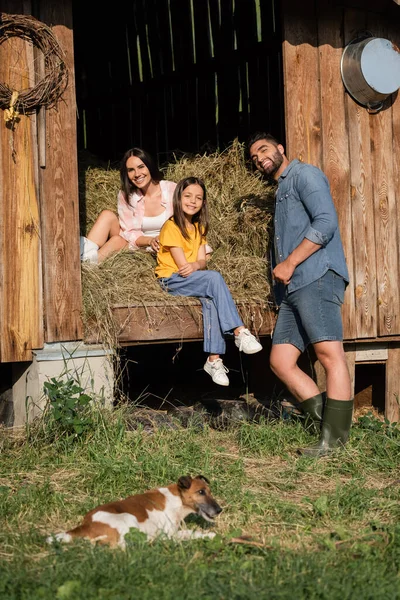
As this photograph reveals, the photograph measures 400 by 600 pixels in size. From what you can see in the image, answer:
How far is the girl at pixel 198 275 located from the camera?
21.2ft

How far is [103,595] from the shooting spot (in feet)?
11.5

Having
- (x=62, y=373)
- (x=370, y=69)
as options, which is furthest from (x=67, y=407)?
(x=370, y=69)

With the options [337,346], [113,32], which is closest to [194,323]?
[337,346]

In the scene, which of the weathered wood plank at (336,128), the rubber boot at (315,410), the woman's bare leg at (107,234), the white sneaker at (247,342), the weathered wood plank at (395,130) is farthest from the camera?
the woman's bare leg at (107,234)

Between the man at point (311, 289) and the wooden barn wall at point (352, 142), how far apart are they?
719mm

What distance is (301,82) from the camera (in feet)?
22.6

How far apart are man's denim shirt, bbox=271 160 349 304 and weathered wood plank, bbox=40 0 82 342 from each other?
1451 millimetres

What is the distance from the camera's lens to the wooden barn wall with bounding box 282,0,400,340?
6871 mm

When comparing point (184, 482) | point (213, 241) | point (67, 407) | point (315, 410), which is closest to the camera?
point (184, 482)

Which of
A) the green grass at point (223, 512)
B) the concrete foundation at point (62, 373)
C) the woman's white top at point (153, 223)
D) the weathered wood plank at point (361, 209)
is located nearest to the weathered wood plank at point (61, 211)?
the concrete foundation at point (62, 373)

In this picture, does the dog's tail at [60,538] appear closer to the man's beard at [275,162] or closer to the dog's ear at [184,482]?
the dog's ear at [184,482]

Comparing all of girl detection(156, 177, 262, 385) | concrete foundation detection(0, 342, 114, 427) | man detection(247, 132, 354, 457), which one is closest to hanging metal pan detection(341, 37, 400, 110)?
man detection(247, 132, 354, 457)

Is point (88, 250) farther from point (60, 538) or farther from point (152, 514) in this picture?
point (60, 538)

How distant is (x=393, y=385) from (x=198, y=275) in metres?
2.14
